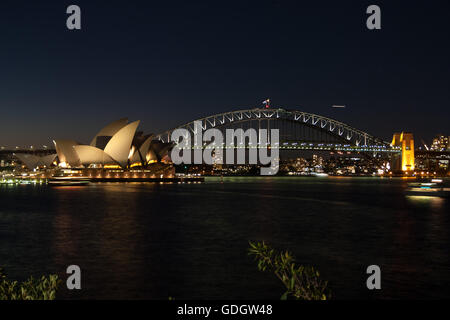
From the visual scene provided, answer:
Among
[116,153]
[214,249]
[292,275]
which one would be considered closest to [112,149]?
[116,153]

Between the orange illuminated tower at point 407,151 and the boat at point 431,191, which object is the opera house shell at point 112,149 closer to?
the boat at point 431,191

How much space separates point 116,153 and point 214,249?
65.6 metres

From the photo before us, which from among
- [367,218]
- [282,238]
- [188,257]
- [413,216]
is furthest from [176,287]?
[413,216]

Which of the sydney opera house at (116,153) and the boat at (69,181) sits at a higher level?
the sydney opera house at (116,153)

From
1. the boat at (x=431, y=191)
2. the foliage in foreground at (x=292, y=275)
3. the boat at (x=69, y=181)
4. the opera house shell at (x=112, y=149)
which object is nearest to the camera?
the foliage in foreground at (x=292, y=275)

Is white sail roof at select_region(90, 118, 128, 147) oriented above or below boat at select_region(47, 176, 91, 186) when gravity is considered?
above

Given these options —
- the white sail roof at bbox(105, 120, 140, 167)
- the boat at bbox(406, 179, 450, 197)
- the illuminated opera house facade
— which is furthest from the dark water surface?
the illuminated opera house facade

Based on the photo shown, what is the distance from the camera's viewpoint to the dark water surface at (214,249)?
1112 cm

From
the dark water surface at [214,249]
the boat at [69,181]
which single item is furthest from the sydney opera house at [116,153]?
the dark water surface at [214,249]

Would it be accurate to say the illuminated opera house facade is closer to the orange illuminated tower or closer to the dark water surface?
the dark water surface

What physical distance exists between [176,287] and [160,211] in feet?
66.6

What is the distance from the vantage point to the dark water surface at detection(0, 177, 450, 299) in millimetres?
11117
